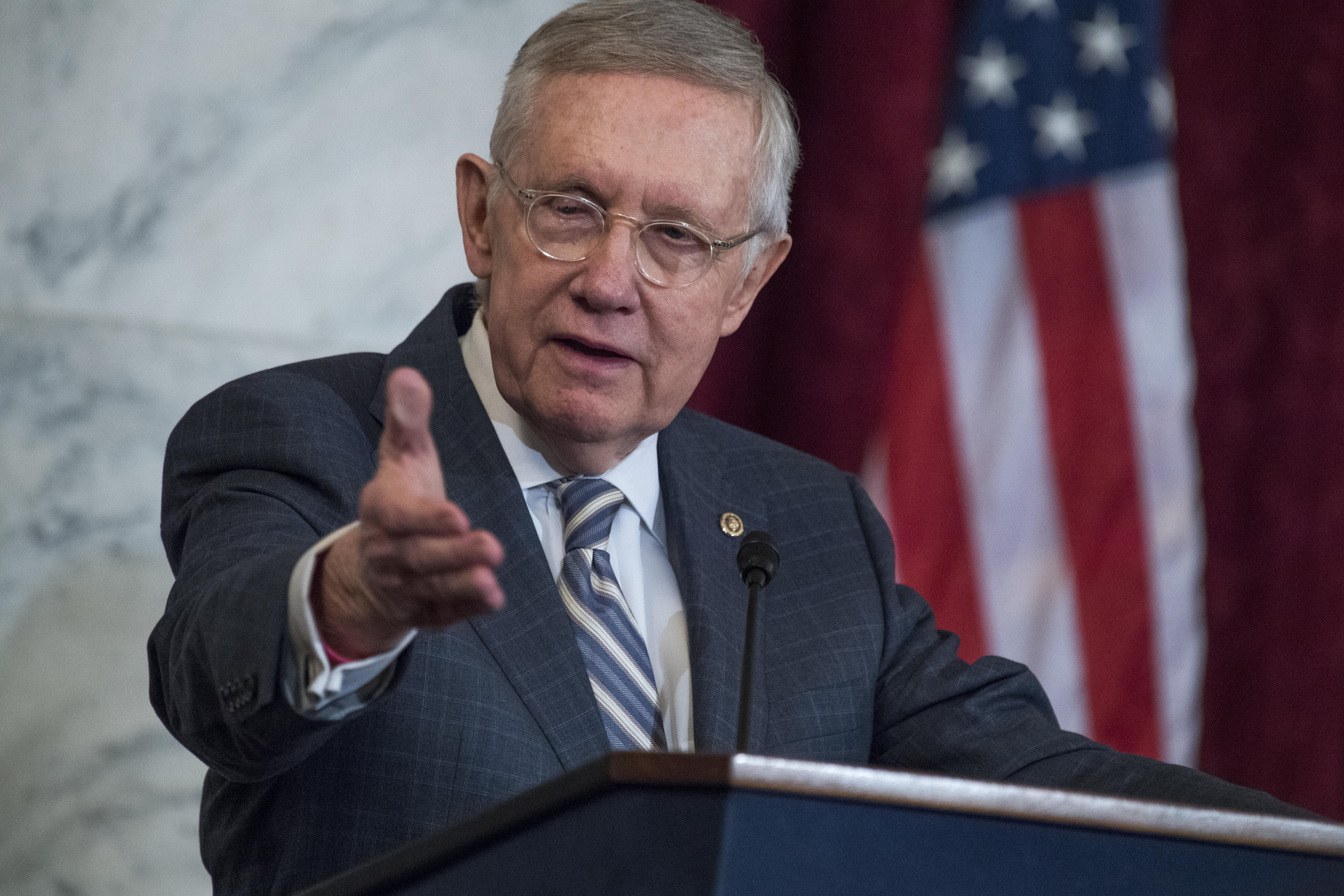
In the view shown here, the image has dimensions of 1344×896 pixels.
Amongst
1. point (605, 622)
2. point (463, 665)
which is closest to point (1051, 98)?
point (605, 622)

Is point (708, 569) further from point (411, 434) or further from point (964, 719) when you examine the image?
point (411, 434)

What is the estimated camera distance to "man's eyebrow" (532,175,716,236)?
5.43ft

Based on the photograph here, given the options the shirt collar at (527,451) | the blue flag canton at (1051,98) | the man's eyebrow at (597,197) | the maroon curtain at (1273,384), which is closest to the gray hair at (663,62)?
the man's eyebrow at (597,197)

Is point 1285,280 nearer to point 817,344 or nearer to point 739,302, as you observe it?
point 817,344

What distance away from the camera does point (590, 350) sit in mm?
1666

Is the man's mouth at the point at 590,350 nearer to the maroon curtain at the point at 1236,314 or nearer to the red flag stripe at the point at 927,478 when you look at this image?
the maroon curtain at the point at 1236,314

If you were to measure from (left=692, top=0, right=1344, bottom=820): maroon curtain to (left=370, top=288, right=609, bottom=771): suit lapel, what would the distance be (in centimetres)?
146

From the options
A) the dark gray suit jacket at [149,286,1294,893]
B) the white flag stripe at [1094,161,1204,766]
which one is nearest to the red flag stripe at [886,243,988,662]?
the white flag stripe at [1094,161,1204,766]

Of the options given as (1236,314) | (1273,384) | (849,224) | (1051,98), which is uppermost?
(1051,98)

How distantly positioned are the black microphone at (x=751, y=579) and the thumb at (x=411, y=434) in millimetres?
439

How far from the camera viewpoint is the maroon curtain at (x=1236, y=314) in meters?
3.17

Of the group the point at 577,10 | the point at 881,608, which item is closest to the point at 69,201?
the point at 577,10

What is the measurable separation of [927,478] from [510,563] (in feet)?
6.20

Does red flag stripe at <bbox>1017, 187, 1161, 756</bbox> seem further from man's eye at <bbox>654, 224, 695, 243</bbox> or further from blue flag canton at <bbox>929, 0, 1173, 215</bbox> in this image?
man's eye at <bbox>654, 224, 695, 243</bbox>
